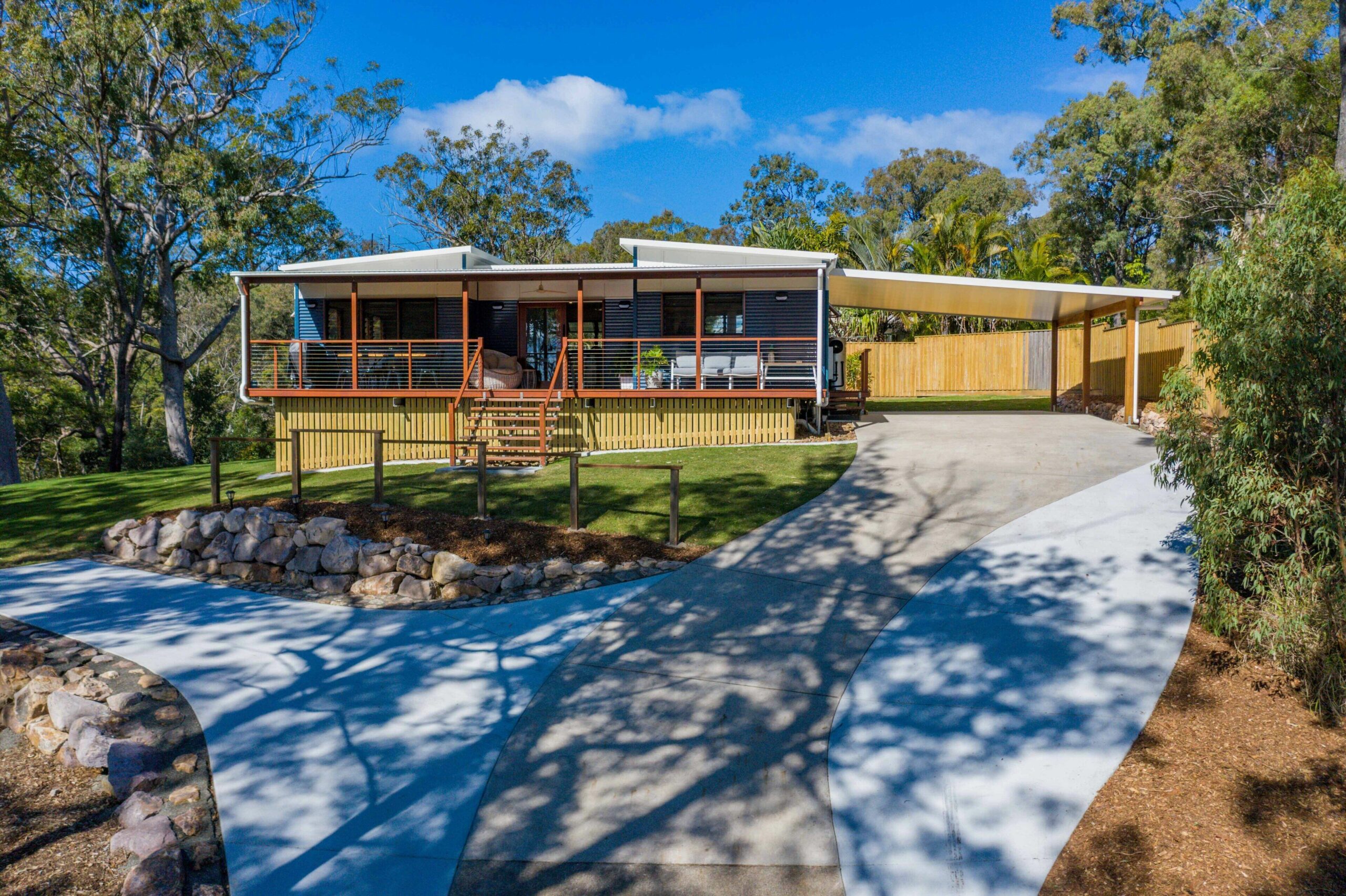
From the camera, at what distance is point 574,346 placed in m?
18.0

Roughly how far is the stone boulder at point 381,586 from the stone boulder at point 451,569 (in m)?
0.40

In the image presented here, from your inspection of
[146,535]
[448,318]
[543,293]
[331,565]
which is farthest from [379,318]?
[331,565]

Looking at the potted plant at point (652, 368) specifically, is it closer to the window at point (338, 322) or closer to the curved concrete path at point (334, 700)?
the window at point (338, 322)

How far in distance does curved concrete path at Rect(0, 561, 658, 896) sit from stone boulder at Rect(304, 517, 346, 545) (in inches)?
35.6

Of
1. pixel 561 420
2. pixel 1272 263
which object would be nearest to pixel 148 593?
pixel 561 420

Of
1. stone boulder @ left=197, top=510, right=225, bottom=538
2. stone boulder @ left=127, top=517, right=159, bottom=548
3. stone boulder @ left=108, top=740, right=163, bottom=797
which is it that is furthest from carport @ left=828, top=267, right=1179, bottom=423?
stone boulder @ left=108, top=740, right=163, bottom=797

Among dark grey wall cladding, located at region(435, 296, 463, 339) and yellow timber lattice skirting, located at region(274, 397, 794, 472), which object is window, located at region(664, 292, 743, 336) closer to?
yellow timber lattice skirting, located at region(274, 397, 794, 472)

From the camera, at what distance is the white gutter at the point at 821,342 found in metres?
14.6

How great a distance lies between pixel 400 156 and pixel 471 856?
123 feet

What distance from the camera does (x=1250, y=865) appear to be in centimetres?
384

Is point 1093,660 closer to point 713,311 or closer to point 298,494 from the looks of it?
point 298,494

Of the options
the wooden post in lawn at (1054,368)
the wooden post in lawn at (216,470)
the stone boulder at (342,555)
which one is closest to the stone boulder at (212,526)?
the wooden post in lawn at (216,470)

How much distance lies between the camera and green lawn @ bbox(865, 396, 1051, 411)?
2106 centimetres

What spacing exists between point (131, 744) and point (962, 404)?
72.8 feet
